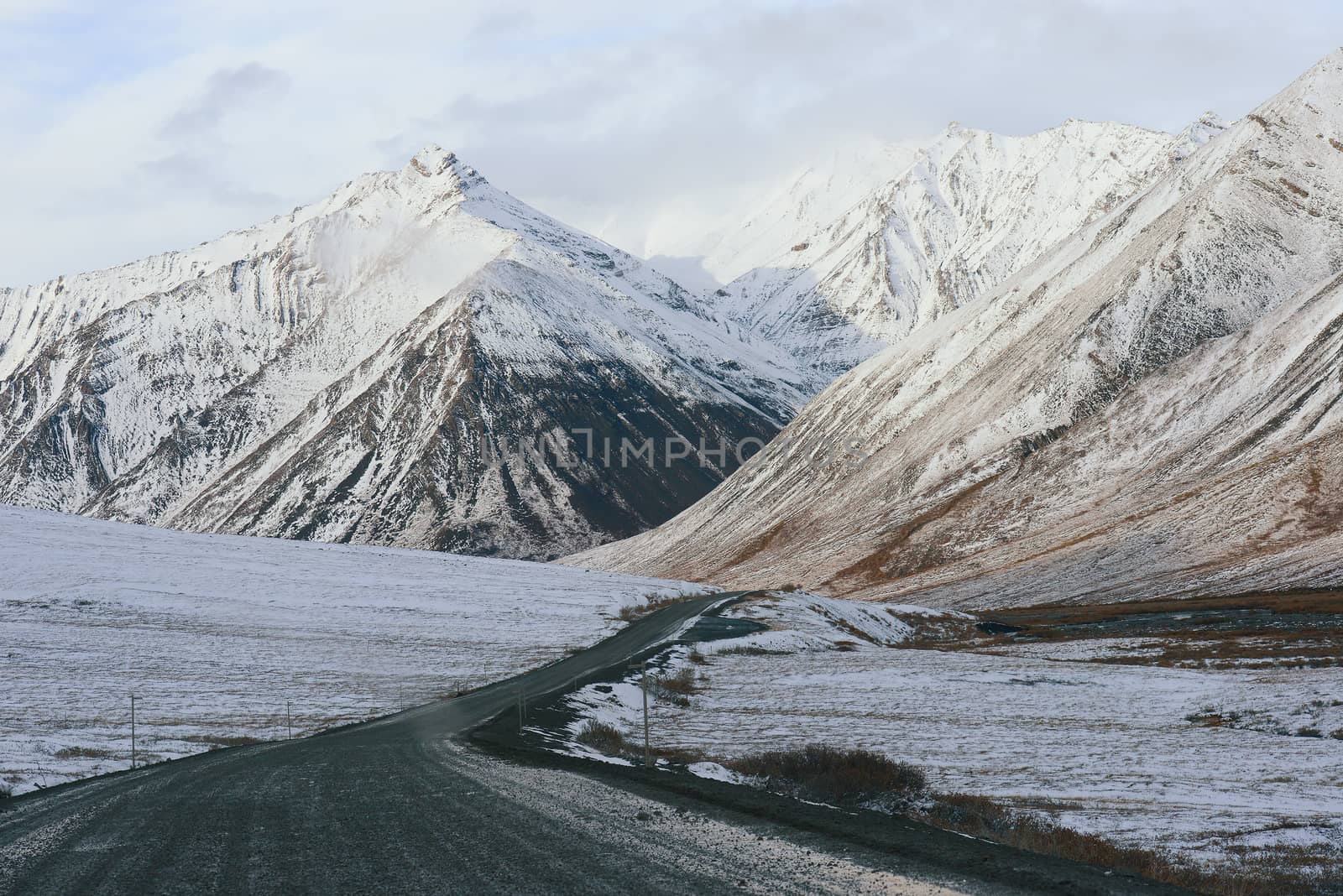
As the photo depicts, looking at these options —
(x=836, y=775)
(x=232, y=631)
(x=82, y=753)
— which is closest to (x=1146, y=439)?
(x=232, y=631)

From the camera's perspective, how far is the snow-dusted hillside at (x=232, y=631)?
4312cm

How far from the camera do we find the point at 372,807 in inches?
764

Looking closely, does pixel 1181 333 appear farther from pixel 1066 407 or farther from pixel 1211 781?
pixel 1211 781

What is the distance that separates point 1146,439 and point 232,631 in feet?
390

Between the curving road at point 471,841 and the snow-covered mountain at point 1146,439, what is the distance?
296 feet

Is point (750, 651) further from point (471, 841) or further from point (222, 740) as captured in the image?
point (471, 841)

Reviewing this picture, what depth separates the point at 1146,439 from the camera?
150750 mm

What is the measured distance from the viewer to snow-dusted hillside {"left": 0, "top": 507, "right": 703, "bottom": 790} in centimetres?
4312

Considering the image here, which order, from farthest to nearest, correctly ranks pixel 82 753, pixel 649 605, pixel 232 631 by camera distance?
pixel 649 605 < pixel 232 631 < pixel 82 753

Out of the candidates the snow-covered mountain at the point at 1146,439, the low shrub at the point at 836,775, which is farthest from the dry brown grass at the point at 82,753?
the snow-covered mountain at the point at 1146,439

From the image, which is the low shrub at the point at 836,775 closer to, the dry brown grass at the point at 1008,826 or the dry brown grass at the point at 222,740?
the dry brown grass at the point at 1008,826

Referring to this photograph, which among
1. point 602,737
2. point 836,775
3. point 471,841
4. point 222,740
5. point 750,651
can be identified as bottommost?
point 222,740

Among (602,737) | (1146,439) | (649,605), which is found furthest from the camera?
(1146,439)

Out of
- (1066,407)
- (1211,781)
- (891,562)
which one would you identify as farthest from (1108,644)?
(1066,407)
